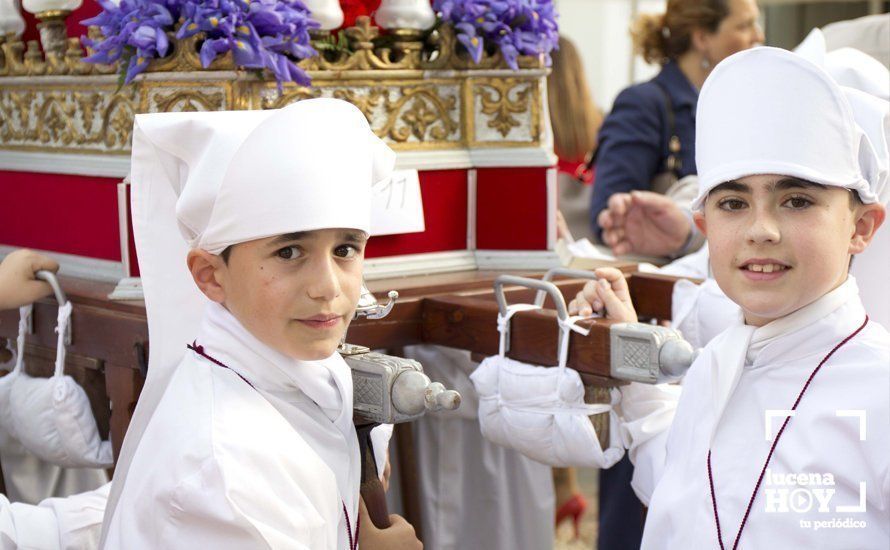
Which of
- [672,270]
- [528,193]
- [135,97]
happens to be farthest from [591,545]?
[135,97]

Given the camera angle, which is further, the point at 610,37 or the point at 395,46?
the point at 610,37

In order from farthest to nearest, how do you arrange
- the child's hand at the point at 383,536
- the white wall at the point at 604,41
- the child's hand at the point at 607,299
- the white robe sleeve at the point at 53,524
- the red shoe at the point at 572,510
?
the white wall at the point at 604,41
the red shoe at the point at 572,510
the child's hand at the point at 607,299
the white robe sleeve at the point at 53,524
the child's hand at the point at 383,536

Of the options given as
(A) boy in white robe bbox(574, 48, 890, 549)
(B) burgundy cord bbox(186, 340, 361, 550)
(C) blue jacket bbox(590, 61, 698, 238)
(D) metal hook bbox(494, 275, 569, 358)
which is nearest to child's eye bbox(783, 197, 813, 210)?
(A) boy in white robe bbox(574, 48, 890, 549)

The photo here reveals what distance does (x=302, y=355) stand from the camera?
5.50 ft

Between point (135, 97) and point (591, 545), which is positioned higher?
point (135, 97)

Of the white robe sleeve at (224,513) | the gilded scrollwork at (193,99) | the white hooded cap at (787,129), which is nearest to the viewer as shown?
the white robe sleeve at (224,513)

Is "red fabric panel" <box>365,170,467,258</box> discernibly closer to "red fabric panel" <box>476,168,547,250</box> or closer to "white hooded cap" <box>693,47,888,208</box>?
"red fabric panel" <box>476,168,547,250</box>

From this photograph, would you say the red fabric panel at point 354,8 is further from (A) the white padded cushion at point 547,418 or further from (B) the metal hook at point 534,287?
(A) the white padded cushion at point 547,418

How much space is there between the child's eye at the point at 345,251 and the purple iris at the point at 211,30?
0.70m

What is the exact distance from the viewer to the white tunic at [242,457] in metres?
1.54

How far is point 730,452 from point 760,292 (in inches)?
9.2

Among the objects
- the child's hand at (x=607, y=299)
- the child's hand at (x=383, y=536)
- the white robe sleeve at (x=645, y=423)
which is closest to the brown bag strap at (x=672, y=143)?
the child's hand at (x=607, y=299)

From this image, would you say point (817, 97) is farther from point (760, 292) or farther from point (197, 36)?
point (197, 36)

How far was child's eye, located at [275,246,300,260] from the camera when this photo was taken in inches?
65.2
